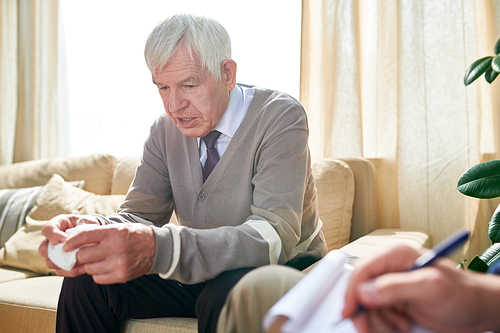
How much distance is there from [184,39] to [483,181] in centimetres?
105

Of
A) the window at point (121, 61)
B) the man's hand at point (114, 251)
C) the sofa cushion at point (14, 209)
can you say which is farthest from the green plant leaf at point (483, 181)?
the sofa cushion at point (14, 209)

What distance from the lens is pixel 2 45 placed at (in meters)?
2.90

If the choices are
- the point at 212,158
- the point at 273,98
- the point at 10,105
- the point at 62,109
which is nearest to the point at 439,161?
the point at 273,98

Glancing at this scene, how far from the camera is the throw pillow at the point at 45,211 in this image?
1.82 metres

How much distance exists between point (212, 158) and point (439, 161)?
1190 mm

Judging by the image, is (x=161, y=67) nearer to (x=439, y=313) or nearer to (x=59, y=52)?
(x=439, y=313)

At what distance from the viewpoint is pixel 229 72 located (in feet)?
4.15

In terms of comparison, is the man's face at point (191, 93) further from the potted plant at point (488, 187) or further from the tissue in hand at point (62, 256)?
the potted plant at point (488, 187)

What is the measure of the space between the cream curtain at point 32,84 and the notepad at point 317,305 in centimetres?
279

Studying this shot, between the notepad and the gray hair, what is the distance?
2.60ft

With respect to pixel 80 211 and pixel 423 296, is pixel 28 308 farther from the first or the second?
pixel 423 296

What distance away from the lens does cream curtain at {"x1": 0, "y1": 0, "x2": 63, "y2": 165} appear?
2.88 m

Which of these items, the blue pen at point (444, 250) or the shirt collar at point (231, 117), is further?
the shirt collar at point (231, 117)

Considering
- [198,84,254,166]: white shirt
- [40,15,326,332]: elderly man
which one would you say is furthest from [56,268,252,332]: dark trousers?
[198,84,254,166]: white shirt
